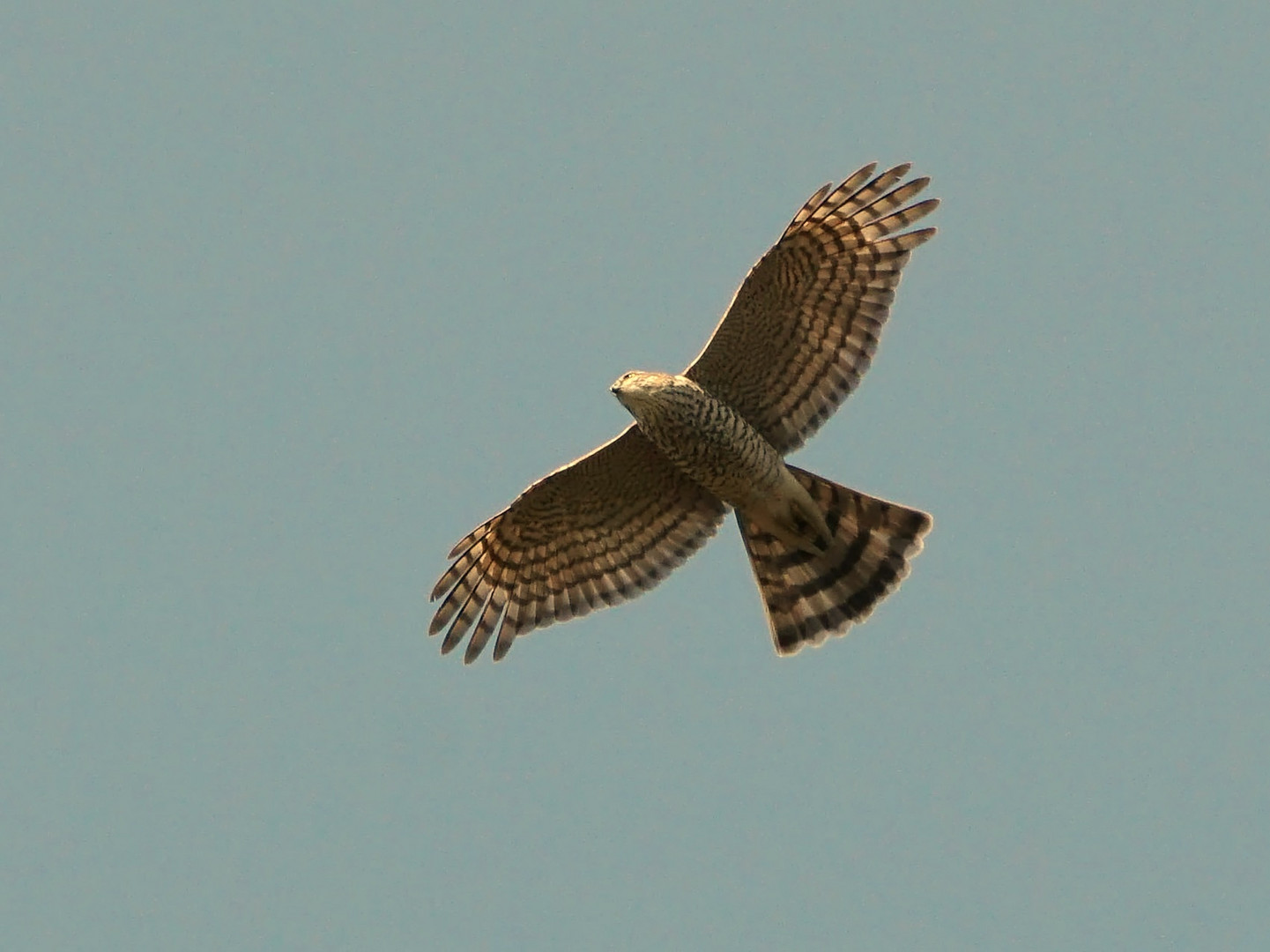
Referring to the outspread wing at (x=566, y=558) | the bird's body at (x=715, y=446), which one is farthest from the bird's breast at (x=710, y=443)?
the outspread wing at (x=566, y=558)

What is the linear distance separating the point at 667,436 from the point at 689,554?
5.10 ft

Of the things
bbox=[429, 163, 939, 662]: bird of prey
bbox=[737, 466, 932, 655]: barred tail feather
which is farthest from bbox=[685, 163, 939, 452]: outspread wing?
bbox=[737, 466, 932, 655]: barred tail feather

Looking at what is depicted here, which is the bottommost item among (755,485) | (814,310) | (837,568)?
(837,568)

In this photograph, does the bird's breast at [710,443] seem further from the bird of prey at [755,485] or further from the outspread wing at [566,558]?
the outspread wing at [566,558]

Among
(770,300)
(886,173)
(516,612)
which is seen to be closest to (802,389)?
(770,300)

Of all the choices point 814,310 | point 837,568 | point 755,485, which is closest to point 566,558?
point 755,485

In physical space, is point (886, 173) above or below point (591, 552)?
above

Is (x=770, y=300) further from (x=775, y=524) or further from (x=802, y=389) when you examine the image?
(x=775, y=524)

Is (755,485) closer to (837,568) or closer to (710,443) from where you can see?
(710,443)

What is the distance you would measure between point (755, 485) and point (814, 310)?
4.89ft

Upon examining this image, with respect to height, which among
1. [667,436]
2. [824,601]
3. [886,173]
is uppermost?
[886,173]

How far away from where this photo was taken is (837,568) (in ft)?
55.9

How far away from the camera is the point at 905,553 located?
16906 millimetres

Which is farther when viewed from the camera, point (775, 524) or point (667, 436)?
point (775, 524)
